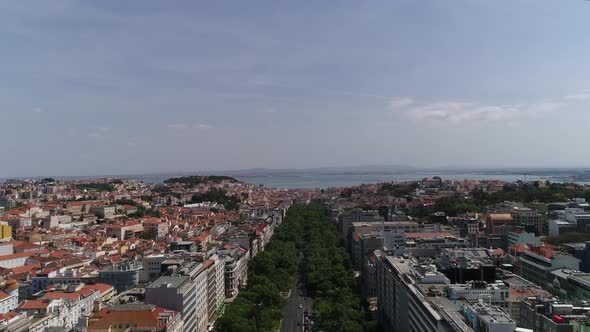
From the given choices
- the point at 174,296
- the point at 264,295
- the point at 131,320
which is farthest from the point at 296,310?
the point at 131,320

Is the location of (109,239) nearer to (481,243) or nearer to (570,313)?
(481,243)

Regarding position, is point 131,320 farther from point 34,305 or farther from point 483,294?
point 483,294

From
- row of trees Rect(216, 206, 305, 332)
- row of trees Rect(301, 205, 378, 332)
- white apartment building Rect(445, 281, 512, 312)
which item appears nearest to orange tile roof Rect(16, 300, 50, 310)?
row of trees Rect(216, 206, 305, 332)

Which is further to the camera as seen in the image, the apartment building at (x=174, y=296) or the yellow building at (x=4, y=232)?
the yellow building at (x=4, y=232)

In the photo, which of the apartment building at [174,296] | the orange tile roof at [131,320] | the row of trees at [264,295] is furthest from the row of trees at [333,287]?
the orange tile roof at [131,320]

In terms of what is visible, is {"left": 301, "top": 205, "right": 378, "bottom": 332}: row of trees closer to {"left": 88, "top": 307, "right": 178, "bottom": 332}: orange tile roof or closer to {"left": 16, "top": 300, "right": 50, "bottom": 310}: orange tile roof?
{"left": 88, "top": 307, "right": 178, "bottom": 332}: orange tile roof

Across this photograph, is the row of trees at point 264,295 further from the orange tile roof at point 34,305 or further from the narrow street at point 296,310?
the orange tile roof at point 34,305
